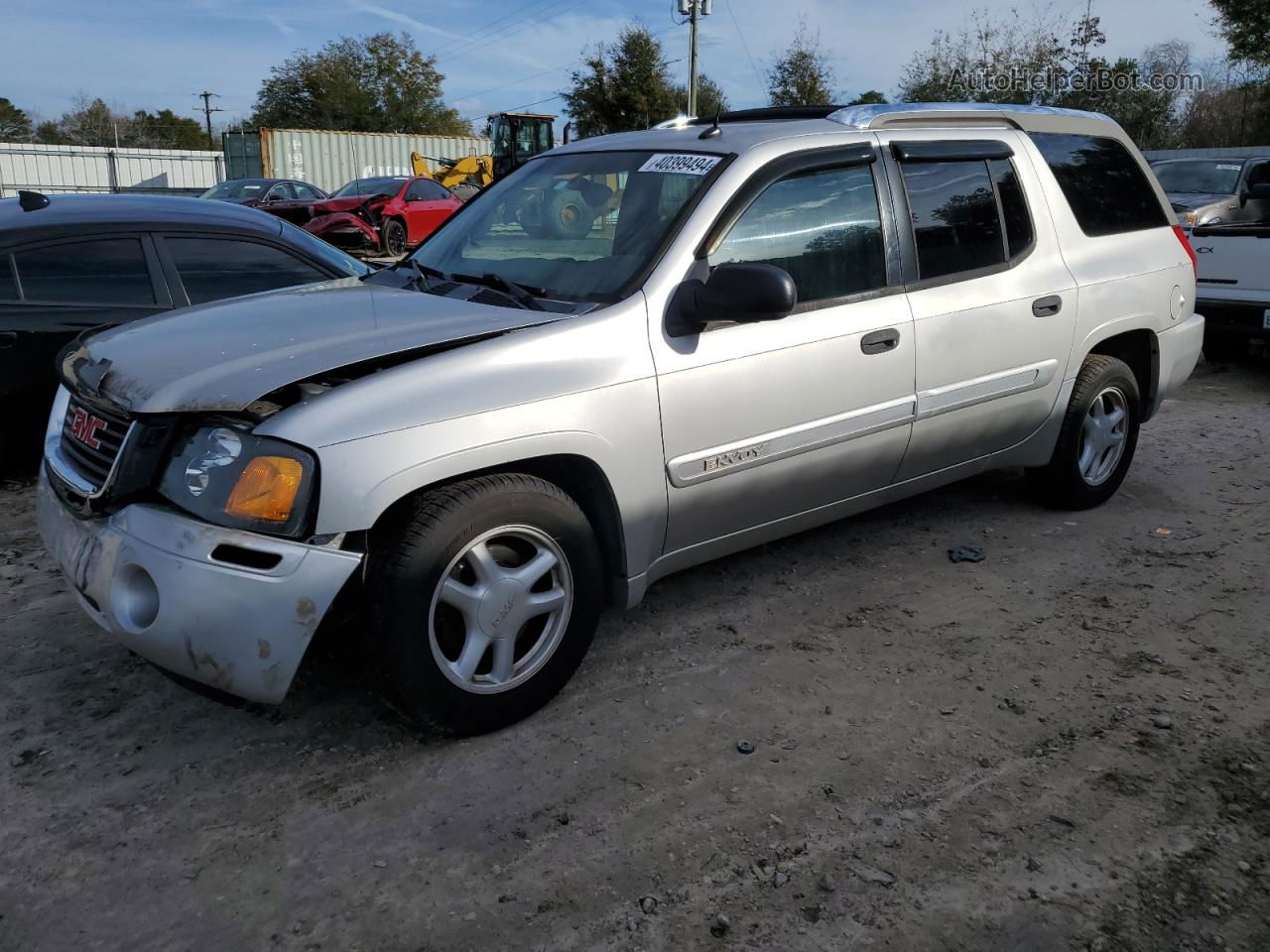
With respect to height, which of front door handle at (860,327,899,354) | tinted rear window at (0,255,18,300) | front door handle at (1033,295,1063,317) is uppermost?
tinted rear window at (0,255,18,300)

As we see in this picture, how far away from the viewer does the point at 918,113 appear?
4215 millimetres

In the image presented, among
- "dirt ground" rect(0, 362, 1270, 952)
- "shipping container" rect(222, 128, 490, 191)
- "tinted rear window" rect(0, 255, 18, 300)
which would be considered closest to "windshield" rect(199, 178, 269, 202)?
"shipping container" rect(222, 128, 490, 191)

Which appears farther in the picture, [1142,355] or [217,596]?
[1142,355]

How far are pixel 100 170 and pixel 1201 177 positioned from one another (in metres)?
37.3

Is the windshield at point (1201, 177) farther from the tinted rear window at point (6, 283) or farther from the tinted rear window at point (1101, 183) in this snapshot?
the tinted rear window at point (6, 283)

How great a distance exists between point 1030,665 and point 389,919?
2.29 metres

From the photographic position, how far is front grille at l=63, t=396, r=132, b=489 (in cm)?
294

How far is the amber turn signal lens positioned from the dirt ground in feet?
1.92

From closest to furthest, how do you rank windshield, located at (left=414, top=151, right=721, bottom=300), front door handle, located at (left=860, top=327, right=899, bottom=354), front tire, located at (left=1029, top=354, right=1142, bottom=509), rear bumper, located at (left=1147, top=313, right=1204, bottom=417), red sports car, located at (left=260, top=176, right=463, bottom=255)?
windshield, located at (left=414, top=151, right=721, bottom=300) < front door handle, located at (left=860, top=327, right=899, bottom=354) < front tire, located at (left=1029, top=354, right=1142, bottom=509) < rear bumper, located at (left=1147, top=313, right=1204, bottom=417) < red sports car, located at (left=260, top=176, right=463, bottom=255)

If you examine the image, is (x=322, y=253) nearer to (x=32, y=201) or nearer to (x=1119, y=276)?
(x=32, y=201)

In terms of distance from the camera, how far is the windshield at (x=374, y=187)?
1974 cm

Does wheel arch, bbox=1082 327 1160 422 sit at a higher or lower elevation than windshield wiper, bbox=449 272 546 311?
lower

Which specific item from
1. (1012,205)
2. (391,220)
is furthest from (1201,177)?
(391,220)

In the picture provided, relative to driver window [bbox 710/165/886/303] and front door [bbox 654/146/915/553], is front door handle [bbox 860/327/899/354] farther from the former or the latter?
driver window [bbox 710/165/886/303]
